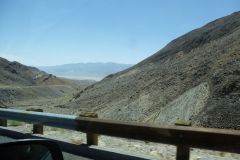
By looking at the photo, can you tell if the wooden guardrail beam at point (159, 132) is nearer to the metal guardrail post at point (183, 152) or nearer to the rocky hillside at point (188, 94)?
the metal guardrail post at point (183, 152)

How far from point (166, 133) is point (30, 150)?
393 centimetres

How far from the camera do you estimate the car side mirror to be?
2.74 meters

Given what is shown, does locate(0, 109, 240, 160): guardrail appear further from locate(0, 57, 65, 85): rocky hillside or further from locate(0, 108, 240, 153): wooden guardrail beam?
locate(0, 57, 65, 85): rocky hillside

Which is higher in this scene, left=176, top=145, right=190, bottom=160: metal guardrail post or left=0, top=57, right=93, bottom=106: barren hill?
left=0, top=57, right=93, bottom=106: barren hill

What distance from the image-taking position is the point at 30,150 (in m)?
2.95

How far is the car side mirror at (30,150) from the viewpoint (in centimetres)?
274

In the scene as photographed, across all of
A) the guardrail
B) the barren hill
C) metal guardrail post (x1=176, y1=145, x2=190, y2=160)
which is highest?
the barren hill

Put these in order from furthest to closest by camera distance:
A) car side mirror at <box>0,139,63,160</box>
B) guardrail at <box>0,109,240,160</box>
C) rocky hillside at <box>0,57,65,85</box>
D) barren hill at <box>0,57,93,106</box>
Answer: rocky hillside at <box>0,57,65,85</box>
barren hill at <box>0,57,93,106</box>
guardrail at <box>0,109,240,160</box>
car side mirror at <box>0,139,63,160</box>

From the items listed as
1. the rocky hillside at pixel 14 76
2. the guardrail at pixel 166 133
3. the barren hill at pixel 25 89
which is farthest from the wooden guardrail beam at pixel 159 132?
the rocky hillside at pixel 14 76

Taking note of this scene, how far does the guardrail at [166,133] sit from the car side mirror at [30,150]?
11.4 ft

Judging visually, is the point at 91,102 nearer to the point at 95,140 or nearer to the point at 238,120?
the point at 238,120

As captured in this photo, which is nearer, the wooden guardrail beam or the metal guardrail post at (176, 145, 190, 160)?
the wooden guardrail beam

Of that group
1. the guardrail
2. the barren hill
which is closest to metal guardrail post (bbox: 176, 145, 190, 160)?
the guardrail

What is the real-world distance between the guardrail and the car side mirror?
3.48m
